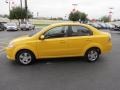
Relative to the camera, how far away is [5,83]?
6598 millimetres

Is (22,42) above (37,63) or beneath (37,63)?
above

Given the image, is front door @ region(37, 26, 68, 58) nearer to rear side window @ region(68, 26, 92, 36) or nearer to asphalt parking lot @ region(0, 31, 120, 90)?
rear side window @ region(68, 26, 92, 36)

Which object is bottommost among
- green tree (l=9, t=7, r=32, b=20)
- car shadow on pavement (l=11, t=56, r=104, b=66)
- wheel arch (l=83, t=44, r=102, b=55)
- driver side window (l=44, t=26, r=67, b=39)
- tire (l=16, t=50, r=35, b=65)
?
car shadow on pavement (l=11, t=56, r=104, b=66)

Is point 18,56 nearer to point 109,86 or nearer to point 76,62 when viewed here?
point 76,62

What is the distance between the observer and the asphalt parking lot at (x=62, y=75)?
630 cm

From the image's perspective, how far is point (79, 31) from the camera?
9.41 metres

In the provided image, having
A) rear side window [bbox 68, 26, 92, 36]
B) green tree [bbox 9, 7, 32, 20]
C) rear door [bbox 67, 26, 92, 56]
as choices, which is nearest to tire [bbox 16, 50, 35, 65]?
rear door [bbox 67, 26, 92, 56]

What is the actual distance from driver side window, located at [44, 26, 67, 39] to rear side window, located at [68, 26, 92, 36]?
24 centimetres

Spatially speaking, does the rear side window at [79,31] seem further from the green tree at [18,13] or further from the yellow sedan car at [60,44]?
the green tree at [18,13]

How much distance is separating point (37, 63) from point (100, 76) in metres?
2.87

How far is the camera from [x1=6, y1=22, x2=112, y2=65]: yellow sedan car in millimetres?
8961

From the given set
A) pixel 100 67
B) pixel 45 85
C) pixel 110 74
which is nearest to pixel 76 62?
pixel 100 67

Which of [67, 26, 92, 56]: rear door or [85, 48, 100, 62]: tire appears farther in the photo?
[85, 48, 100, 62]: tire

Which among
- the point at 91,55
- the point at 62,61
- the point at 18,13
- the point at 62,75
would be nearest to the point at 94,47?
the point at 91,55
